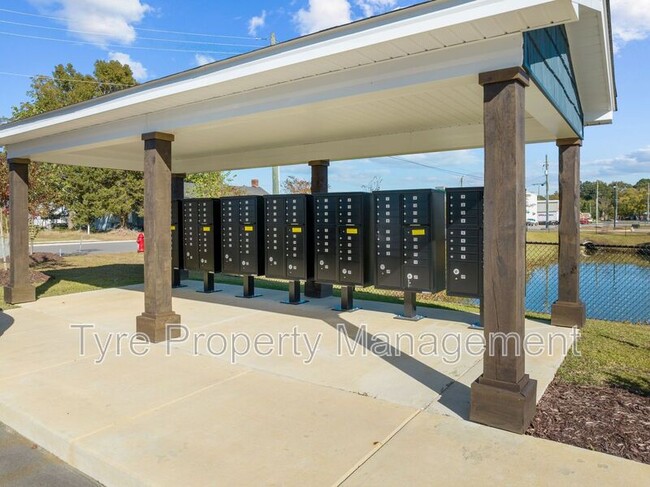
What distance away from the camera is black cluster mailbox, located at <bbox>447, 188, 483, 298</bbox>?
18.8ft

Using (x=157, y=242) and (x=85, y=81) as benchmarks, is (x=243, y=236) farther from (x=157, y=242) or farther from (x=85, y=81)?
(x=85, y=81)

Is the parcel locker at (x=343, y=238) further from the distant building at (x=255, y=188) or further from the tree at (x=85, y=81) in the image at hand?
the distant building at (x=255, y=188)

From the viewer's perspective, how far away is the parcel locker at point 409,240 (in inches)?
235

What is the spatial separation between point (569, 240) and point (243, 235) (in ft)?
16.3

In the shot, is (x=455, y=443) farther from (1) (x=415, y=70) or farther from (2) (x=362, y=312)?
(2) (x=362, y=312)

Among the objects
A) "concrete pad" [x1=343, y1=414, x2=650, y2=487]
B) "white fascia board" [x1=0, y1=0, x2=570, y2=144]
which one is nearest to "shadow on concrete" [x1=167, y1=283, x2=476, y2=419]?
"concrete pad" [x1=343, y1=414, x2=650, y2=487]

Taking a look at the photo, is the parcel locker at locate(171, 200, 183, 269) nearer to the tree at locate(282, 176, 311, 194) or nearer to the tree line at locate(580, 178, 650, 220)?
the tree at locate(282, 176, 311, 194)

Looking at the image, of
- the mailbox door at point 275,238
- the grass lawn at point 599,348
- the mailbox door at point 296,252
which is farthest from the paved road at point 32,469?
the mailbox door at point 275,238

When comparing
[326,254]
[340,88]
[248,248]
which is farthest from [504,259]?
[248,248]

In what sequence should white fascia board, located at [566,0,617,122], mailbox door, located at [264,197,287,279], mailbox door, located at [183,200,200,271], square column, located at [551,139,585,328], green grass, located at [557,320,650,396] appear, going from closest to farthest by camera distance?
green grass, located at [557,320,650,396], white fascia board, located at [566,0,617,122], square column, located at [551,139,585,328], mailbox door, located at [264,197,287,279], mailbox door, located at [183,200,200,271]

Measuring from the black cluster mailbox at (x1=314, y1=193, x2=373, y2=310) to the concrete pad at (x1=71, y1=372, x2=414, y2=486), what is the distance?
116 inches

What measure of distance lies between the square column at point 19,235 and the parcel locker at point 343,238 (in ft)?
16.8

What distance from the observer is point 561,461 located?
2682 mm

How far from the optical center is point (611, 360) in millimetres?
4539
